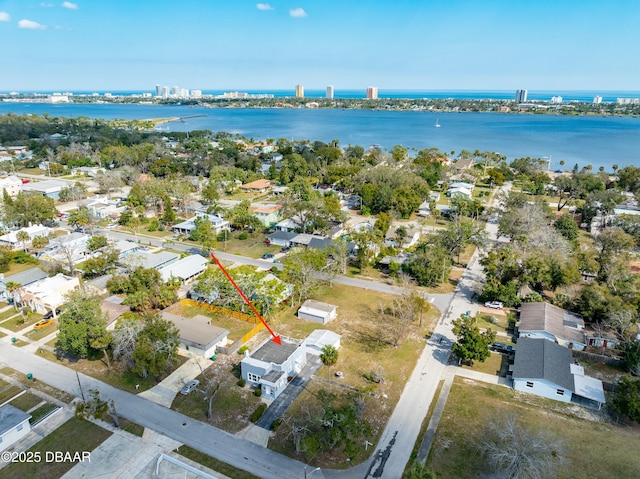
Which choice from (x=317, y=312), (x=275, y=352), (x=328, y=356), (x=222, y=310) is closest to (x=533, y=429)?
(x=328, y=356)

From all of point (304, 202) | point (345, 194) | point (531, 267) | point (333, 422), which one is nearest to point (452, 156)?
point (345, 194)

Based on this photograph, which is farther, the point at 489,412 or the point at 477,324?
the point at 477,324

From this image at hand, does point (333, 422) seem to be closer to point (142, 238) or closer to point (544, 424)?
point (544, 424)

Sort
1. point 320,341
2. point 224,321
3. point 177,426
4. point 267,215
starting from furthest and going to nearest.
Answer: point 267,215 < point 224,321 < point 320,341 < point 177,426

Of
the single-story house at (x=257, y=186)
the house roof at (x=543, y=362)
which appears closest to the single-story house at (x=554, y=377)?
the house roof at (x=543, y=362)

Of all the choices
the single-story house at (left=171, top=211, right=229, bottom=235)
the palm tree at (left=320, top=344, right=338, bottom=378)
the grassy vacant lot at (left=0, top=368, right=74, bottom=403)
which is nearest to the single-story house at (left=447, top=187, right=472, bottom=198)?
the single-story house at (left=171, top=211, right=229, bottom=235)

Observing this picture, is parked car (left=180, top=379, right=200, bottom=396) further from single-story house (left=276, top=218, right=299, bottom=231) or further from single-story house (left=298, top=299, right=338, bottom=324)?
single-story house (left=276, top=218, right=299, bottom=231)

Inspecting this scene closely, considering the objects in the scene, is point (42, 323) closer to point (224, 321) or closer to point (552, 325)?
point (224, 321)
